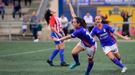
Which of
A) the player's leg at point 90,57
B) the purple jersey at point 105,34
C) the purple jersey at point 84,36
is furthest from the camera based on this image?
the purple jersey at point 105,34

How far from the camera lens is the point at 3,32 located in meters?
34.0

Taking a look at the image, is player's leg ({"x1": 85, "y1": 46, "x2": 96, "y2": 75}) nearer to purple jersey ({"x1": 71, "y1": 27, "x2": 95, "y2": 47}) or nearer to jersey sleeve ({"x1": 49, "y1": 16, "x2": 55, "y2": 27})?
purple jersey ({"x1": 71, "y1": 27, "x2": 95, "y2": 47})

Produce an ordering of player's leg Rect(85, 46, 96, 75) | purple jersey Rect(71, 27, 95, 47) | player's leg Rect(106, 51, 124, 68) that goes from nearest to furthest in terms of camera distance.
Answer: player's leg Rect(85, 46, 96, 75) < purple jersey Rect(71, 27, 95, 47) < player's leg Rect(106, 51, 124, 68)

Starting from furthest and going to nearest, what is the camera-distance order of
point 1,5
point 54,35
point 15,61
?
point 1,5, point 15,61, point 54,35

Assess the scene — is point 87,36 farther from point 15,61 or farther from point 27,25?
point 27,25

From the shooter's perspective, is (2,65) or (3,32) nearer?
(2,65)

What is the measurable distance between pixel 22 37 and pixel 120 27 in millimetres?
6490

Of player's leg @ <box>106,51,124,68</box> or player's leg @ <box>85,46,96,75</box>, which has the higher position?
player's leg @ <box>85,46,96,75</box>

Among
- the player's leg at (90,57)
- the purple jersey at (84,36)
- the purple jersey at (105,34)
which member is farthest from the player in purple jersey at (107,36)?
the player's leg at (90,57)

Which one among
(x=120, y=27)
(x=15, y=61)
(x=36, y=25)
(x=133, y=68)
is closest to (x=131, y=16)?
(x=120, y=27)

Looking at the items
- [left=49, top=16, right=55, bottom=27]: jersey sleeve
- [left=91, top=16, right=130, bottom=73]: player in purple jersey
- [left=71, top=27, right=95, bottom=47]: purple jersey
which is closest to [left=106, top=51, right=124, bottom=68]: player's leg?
[left=91, top=16, right=130, bottom=73]: player in purple jersey

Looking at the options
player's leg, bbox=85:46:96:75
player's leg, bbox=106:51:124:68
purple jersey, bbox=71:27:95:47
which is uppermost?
purple jersey, bbox=71:27:95:47

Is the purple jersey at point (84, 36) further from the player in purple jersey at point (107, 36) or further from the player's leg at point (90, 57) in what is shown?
the player in purple jersey at point (107, 36)

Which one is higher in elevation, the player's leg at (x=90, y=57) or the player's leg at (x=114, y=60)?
the player's leg at (x=90, y=57)
